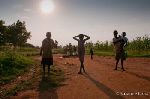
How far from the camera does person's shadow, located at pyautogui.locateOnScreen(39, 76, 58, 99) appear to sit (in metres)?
10.3

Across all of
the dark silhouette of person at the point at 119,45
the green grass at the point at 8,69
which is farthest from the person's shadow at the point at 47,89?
the dark silhouette of person at the point at 119,45

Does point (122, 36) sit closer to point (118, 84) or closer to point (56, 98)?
point (118, 84)

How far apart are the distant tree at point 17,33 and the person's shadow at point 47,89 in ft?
241

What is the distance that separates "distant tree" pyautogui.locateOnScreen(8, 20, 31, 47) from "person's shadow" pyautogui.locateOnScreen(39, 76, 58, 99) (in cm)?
7351

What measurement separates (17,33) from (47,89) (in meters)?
79.6

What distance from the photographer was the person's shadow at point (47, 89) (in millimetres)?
10305

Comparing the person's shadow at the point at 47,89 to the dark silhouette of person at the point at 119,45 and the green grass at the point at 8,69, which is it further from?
the dark silhouette of person at the point at 119,45

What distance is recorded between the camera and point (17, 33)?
89562 millimetres

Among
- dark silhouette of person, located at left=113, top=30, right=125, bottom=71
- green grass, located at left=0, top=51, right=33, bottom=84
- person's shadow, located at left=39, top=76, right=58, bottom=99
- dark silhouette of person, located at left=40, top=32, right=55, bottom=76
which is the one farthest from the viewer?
dark silhouette of person, located at left=113, top=30, right=125, bottom=71

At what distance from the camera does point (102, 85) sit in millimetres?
12133

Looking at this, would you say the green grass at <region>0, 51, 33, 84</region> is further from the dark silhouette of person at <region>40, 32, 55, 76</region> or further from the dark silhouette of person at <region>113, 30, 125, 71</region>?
the dark silhouette of person at <region>113, 30, 125, 71</region>

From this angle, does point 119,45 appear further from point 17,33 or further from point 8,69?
point 17,33

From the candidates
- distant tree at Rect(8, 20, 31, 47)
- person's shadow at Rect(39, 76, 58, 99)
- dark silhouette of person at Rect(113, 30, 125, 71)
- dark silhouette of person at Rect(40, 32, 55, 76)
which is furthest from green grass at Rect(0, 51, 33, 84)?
distant tree at Rect(8, 20, 31, 47)

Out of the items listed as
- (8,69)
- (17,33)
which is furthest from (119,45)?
(17,33)
